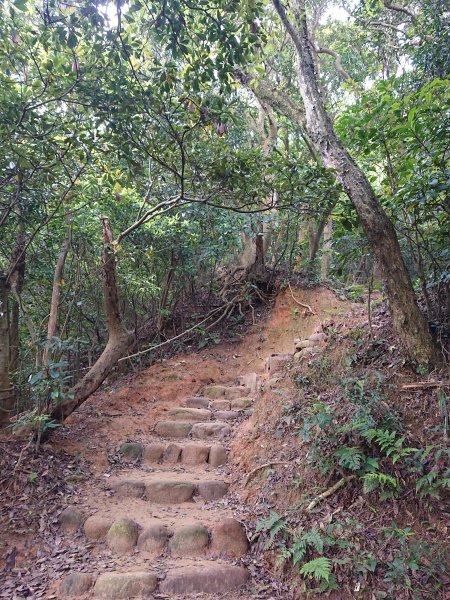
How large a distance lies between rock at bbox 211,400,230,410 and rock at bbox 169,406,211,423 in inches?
11.3

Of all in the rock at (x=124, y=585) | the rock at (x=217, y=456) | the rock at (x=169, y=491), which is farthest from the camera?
the rock at (x=217, y=456)

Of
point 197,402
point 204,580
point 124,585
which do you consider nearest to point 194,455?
point 197,402

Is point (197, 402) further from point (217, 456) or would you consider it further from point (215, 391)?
point (217, 456)

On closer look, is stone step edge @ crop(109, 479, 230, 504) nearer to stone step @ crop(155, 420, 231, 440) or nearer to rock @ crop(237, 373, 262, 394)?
stone step @ crop(155, 420, 231, 440)

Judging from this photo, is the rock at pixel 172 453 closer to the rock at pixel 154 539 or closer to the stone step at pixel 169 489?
the stone step at pixel 169 489

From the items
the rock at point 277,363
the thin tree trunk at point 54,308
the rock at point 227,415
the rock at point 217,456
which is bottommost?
the rock at point 217,456

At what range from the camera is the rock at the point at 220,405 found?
23.2 ft

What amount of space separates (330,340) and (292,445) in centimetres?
177

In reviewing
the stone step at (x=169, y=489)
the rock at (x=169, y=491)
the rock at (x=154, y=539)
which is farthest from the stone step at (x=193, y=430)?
the rock at (x=154, y=539)

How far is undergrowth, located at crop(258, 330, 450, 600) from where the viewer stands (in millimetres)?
3111

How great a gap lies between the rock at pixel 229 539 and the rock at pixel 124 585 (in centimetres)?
68

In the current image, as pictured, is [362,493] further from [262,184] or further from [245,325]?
[245,325]

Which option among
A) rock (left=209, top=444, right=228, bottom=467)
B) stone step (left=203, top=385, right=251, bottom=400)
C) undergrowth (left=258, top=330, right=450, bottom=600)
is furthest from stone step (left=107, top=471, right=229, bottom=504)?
stone step (left=203, top=385, right=251, bottom=400)

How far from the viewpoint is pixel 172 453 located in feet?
18.7
